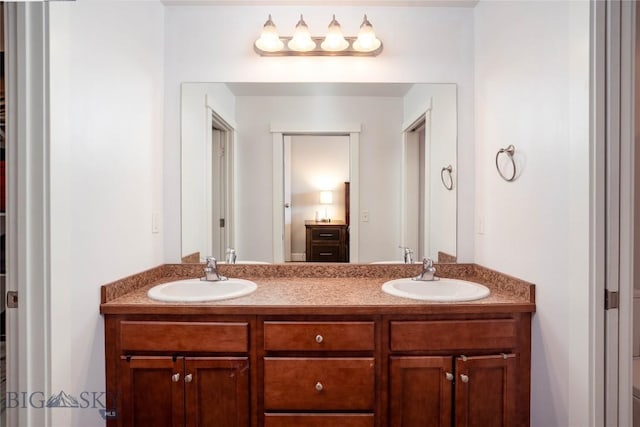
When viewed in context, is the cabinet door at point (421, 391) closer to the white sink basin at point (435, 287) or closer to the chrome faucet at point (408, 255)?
the white sink basin at point (435, 287)

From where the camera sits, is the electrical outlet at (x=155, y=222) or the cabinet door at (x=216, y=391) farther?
the electrical outlet at (x=155, y=222)

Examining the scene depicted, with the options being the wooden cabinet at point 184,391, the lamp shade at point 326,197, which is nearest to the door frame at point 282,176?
the lamp shade at point 326,197

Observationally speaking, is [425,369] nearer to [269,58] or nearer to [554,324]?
[554,324]

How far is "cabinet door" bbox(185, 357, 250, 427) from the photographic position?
1.35 metres

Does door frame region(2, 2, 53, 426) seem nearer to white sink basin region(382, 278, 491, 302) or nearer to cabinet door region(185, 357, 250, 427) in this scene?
cabinet door region(185, 357, 250, 427)

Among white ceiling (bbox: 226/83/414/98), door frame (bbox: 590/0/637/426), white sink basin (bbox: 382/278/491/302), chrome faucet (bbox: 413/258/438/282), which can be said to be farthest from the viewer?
white ceiling (bbox: 226/83/414/98)

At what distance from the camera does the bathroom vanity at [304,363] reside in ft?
4.42

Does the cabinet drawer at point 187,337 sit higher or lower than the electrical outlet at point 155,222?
lower

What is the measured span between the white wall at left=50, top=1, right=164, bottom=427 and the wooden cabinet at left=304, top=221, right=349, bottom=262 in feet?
2.85

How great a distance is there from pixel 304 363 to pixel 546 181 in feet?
4.01

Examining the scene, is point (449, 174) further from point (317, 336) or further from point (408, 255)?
point (317, 336)

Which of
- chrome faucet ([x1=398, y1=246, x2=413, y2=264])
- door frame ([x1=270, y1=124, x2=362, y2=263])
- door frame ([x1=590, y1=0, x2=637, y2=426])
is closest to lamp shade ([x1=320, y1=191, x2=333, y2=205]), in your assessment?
door frame ([x1=270, y1=124, x2=362, y2=263])

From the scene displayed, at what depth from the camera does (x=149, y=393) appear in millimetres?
1360

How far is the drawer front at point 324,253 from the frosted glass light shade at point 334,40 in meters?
1.11
